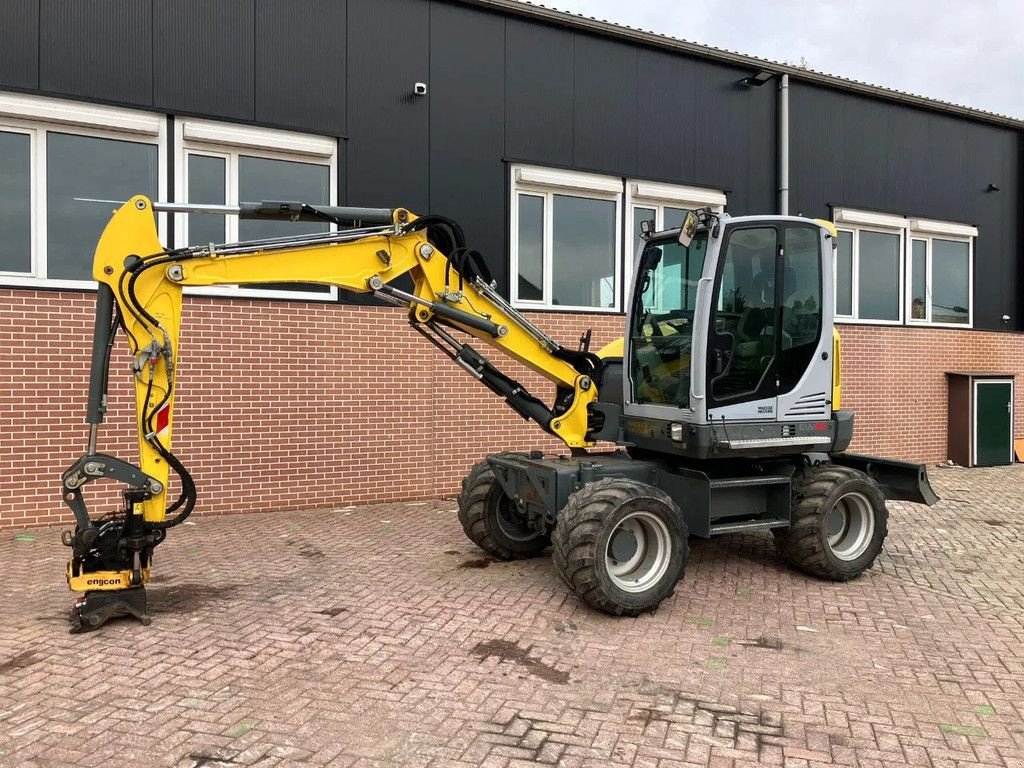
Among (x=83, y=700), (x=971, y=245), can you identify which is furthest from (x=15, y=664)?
(x=971, y=245)

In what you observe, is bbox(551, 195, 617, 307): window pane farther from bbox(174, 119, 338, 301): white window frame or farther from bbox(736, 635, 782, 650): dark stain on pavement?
bbox(736, 635, 782, 650): dark stain on pavement

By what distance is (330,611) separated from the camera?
17.1ft

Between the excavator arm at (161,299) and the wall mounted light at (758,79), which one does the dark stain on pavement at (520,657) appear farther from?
the wall mounted light at (758,79)

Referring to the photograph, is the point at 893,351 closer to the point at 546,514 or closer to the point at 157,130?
the point at 546,514

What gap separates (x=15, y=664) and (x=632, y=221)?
8.66 metres

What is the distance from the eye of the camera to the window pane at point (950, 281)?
13.3m

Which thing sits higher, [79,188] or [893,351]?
[79,188]

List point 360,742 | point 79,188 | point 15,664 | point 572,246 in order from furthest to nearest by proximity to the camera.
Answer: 1. point 572,246
2. point 79,188
3. point 15,664
4. point 360,742

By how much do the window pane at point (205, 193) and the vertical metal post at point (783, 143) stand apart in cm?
788

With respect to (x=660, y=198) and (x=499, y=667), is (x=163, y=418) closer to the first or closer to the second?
(x=499, y=667)

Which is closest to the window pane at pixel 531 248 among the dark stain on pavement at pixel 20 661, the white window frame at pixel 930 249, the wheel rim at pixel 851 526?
the wheel rim at pixel 851 526

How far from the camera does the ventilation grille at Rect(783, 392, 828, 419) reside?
6.00 metres

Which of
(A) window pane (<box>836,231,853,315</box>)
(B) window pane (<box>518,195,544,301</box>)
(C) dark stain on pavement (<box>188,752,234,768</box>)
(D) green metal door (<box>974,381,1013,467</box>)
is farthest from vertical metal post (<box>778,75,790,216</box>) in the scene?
(C) dark stain on pavement (<box>188,752,234,768</box>)

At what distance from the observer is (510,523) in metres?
6.50
